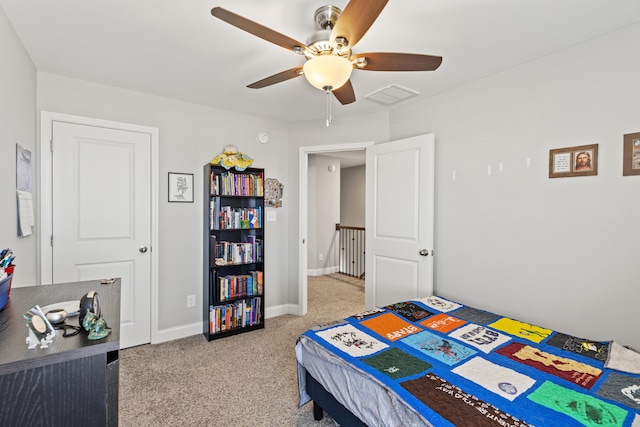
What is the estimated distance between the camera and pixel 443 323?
6.39 ft

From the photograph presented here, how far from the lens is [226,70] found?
238 centimetres

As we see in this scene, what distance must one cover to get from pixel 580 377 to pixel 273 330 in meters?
2.58

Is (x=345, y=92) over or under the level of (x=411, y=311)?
over

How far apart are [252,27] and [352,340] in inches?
65.6

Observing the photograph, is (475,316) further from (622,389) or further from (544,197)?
(544,197)

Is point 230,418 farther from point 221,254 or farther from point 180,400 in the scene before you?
point 221,254

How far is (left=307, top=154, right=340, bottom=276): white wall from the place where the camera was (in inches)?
222

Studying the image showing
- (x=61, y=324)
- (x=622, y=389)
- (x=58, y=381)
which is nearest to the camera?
(x=58, y=381)

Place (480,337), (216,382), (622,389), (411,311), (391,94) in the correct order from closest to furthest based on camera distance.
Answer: (622,389), (480,337), (411,311), (216,382), (391,94)

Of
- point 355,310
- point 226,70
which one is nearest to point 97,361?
point 226,70

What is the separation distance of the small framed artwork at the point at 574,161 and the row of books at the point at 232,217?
2.60 metres

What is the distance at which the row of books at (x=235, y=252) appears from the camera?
9.93ft

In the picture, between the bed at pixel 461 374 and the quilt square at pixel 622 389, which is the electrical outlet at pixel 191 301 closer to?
the bed at pixel 461 374

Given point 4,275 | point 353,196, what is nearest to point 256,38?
point 4,275
